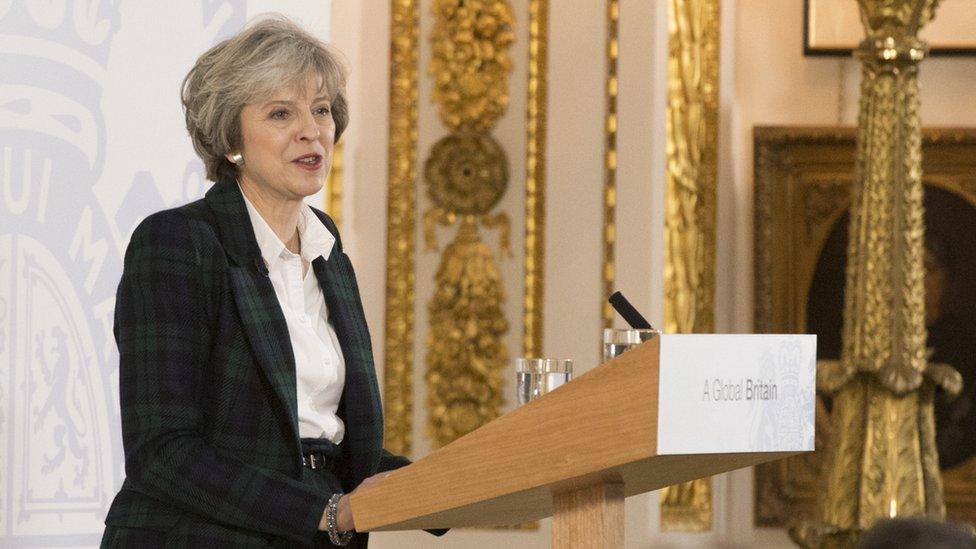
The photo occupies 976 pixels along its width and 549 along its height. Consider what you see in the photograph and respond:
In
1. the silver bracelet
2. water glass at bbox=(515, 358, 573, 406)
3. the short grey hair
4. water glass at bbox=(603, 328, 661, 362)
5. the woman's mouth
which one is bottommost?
the silver bracelet

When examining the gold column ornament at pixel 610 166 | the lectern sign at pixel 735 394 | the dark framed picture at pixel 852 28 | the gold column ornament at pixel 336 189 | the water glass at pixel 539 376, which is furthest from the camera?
the dark framed picture at pixel 852 28

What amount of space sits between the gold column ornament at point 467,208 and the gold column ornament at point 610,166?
334mm

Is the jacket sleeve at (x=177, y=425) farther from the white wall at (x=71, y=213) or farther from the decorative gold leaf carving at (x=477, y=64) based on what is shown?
the decorative gold leaf carving at (x=477, y=64)

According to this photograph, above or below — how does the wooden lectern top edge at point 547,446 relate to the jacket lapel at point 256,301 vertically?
below

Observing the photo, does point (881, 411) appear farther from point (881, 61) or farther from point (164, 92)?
point (164, 92)

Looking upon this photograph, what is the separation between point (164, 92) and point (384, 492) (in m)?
1.43

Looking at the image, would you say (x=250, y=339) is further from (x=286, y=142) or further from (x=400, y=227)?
(x=400, y=227)

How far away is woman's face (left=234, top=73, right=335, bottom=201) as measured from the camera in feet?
7.66

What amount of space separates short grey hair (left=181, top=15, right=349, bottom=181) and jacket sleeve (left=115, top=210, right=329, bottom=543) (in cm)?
26

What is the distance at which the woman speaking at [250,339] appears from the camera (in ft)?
7.02

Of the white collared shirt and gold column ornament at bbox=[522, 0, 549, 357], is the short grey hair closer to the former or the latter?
the white collared shirt

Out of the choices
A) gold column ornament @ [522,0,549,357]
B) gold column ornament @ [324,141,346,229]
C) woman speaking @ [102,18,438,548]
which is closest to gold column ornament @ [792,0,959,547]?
gold column ornament @ [522,0,549,357]

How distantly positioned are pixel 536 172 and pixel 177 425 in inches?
118

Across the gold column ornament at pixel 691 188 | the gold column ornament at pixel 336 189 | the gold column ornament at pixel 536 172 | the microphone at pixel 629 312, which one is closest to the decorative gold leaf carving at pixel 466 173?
the gold column ornament at pixel 536 172
